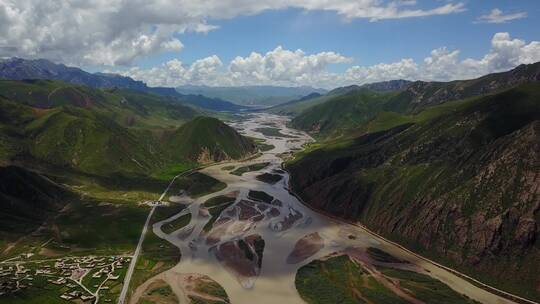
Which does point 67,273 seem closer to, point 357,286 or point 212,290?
point 212,290

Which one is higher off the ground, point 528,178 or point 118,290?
point 528,178

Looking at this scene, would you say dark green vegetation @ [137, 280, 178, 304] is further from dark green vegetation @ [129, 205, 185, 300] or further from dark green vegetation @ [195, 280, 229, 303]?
dark green vegetation @ [195, 280, 229, 303]

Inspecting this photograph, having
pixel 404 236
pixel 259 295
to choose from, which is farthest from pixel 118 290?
pixel 404 236

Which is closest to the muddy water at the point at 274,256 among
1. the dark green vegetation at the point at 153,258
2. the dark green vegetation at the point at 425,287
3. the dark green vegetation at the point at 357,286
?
the dark green vegetation at the point at 153,258

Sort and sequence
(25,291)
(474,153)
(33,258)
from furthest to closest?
(474,153)
(33,258)
(25,291)

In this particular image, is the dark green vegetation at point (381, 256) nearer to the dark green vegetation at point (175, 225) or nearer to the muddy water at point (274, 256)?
the muddy water at point (274, 256)

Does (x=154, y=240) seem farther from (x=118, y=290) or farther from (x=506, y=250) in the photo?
(x=506, y=250)
